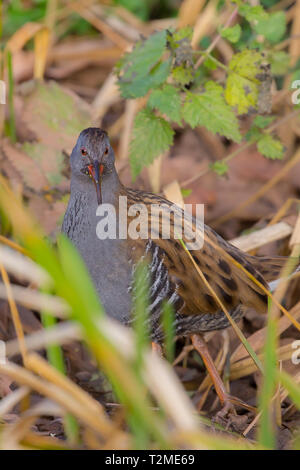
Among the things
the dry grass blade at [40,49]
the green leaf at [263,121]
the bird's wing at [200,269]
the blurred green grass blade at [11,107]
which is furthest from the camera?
the dry grass blade at [40,49]

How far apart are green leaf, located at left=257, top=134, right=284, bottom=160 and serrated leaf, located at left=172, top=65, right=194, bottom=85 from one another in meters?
0.50

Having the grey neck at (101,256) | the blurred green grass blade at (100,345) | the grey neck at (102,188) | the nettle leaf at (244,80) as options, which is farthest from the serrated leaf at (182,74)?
the blurred green grass blade at (100,345)

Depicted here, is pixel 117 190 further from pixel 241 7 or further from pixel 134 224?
pixel 241 7

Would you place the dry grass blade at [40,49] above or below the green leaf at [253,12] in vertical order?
above

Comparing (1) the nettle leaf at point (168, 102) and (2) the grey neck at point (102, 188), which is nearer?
(2) the grey neck at point (102, 188)

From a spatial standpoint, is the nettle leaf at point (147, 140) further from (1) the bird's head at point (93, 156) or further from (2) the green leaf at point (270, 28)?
(2) the green leaf at point (270, 28)

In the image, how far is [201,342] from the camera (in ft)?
11.1

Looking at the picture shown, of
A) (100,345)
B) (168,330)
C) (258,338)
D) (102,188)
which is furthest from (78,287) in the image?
(258,338)

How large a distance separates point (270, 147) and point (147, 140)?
2.05 feet

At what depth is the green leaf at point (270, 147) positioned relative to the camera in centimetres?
354

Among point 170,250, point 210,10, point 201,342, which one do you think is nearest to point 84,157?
point 170,250

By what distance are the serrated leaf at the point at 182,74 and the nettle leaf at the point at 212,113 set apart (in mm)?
64

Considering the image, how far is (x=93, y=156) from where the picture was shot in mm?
2838

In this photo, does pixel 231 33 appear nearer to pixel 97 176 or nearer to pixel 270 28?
pixel 270 28
